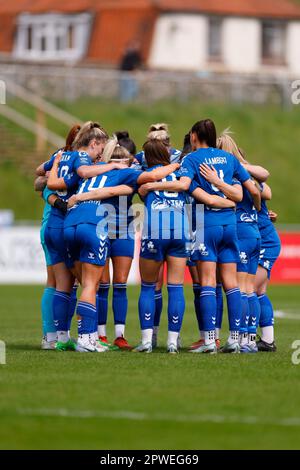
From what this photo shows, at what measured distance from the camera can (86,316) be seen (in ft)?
40.8

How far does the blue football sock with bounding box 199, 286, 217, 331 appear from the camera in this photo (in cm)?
1244

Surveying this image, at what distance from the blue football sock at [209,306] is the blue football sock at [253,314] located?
0.65m

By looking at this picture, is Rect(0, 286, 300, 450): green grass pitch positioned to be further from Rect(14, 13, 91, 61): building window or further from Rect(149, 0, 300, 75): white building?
Rect(14, 13, 91, 61): building window

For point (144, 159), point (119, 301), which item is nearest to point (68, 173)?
point (144, 159)

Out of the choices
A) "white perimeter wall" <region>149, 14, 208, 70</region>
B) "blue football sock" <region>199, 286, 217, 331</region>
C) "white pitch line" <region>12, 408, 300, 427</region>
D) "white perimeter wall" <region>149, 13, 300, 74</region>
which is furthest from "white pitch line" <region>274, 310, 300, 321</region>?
"white perimeter wall" <region>149, 14, 208, 70</region>

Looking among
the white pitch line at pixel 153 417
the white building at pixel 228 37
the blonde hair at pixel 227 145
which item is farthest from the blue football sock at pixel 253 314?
the white building at pixel 228 37

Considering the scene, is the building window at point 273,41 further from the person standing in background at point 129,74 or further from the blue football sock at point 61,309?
the blue football sock at point 61,309

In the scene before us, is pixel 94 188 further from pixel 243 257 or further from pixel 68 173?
pixel 243 257

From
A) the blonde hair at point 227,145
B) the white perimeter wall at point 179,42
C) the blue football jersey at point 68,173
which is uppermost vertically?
the white perimeter wall at point 179,42

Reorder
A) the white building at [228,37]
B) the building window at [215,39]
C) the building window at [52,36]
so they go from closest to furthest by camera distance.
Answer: the white building at [228,37] < the building window at [215,39] < the building window at [52,36]

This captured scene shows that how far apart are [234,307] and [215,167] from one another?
1.34 m

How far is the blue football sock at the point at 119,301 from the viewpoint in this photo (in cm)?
1331

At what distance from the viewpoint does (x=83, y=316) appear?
12453 mm
